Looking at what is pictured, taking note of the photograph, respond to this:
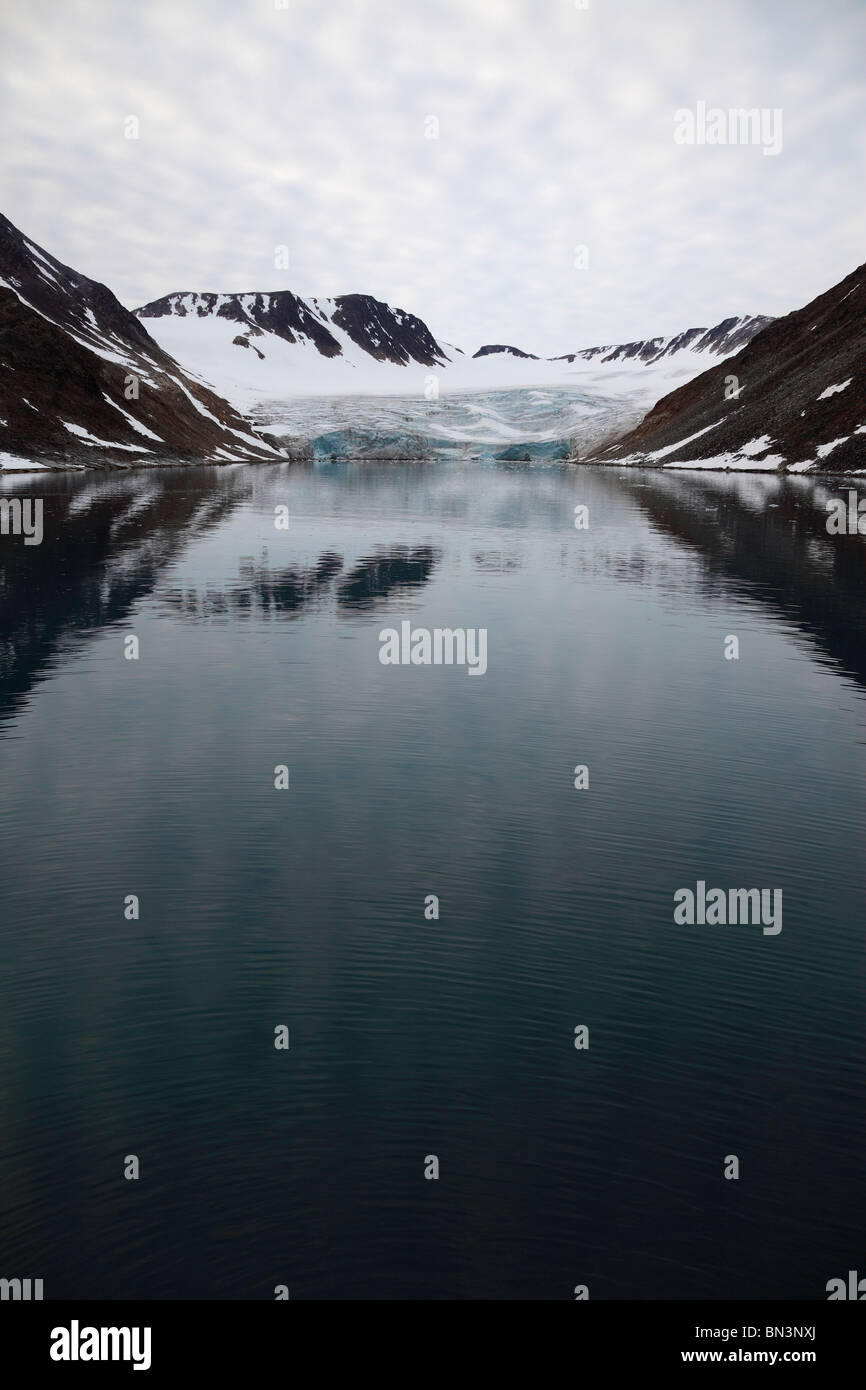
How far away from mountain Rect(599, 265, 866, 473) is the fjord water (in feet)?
338

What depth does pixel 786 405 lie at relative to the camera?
457 ft

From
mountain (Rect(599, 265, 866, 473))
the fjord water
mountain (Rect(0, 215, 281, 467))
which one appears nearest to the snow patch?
mountain (Rect(599, 265, 866, 473))

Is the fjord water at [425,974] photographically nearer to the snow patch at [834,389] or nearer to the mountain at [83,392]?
the mountain at [83,392]

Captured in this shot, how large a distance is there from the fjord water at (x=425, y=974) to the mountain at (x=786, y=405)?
338 feet

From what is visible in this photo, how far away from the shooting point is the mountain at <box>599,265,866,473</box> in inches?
4789

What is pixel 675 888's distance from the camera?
11.8 m

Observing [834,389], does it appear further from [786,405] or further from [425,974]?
[425,974]

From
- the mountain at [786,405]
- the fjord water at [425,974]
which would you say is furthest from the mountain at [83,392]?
the fjord water at [425,974]

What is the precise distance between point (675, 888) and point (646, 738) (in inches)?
245

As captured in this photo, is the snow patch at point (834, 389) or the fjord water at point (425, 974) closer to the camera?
the fjord water at point (425, 974)

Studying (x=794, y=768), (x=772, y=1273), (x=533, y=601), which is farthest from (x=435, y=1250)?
(x=533, y=601)

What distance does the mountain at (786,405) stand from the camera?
122m

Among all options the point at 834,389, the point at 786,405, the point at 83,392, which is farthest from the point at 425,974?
the point at 786,405
